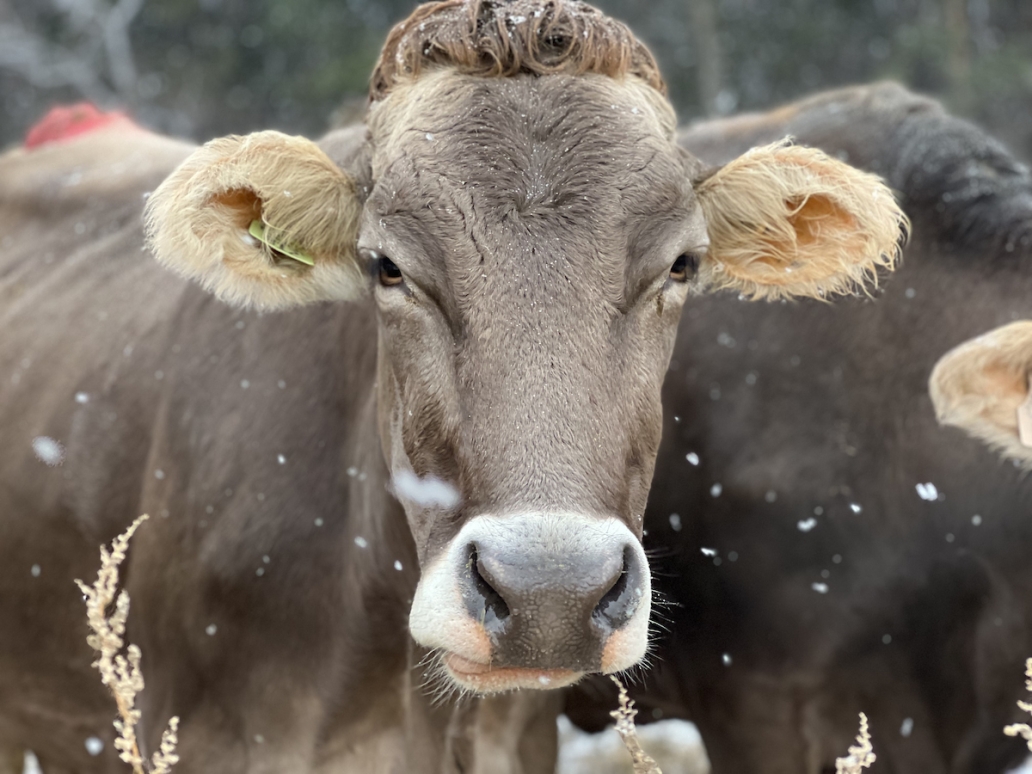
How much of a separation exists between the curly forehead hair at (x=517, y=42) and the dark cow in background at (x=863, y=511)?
129cm

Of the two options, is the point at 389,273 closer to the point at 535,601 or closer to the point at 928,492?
the point at 535,601

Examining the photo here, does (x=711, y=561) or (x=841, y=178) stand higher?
(x=841, y=178)

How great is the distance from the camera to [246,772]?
351 cm

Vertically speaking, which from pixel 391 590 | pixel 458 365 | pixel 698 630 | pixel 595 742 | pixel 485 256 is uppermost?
pixel 485 256

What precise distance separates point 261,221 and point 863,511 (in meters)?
2.14

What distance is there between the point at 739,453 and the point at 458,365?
68.3 inches

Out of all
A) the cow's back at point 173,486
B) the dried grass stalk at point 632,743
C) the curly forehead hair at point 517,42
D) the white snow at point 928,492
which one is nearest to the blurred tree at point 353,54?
the cow's back at point 173,486

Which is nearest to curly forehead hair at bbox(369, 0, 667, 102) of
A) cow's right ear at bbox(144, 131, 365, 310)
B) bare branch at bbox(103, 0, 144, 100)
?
cow's right ear at bbox(144, 131, 365, 310)

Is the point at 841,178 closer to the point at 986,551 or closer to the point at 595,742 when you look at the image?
the point at 986,551

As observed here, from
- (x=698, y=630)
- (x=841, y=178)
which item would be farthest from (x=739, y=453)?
(x=841, y=178)

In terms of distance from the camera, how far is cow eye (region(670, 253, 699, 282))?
2.82 m

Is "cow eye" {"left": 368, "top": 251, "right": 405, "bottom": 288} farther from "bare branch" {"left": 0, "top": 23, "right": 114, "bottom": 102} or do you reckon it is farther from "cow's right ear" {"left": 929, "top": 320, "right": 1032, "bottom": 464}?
"bare branch" {"left": 0, "top": 23, "right": 114, "bottom": 102}

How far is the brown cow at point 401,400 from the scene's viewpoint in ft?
7.83

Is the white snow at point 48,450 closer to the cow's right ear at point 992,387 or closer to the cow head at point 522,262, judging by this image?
the cow head at point 522,262
